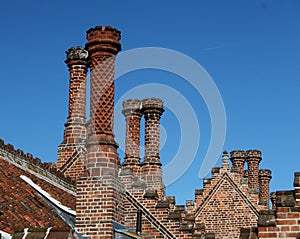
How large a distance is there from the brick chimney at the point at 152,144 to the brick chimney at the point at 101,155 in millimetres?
7797

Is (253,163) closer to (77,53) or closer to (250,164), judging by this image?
(250,164)

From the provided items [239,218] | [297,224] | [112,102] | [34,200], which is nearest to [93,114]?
[112,102]

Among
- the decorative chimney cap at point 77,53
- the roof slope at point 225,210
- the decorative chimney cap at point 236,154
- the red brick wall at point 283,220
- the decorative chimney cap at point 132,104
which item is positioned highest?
the decorative chimney cap at point 77,53

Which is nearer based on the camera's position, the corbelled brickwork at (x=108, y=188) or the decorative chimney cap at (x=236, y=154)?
the corbelled brickwork at (x=108, y=188)

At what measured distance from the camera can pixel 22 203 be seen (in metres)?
12.9

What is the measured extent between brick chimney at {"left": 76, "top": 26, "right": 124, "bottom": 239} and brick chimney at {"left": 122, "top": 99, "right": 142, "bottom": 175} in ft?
28.1

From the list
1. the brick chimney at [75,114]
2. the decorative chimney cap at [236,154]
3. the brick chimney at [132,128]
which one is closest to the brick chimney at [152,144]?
the brick chimney at [132,128]

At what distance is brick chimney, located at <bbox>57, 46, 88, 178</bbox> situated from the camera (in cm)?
2005

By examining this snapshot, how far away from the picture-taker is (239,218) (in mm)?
28000

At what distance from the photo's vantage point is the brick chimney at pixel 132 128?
2216cm

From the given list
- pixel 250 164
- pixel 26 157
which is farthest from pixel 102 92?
pixel 250 164

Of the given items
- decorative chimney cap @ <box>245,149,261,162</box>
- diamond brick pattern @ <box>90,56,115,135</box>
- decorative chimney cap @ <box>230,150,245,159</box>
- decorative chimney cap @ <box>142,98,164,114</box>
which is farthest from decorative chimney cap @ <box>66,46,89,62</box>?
decorative chimney cap @ <box>245,149,261,162</box>

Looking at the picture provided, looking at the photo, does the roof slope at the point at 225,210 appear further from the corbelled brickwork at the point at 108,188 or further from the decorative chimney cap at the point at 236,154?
the decorative chimney cap at the point at 236,154

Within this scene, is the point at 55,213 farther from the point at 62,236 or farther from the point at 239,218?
the point at 239,218
